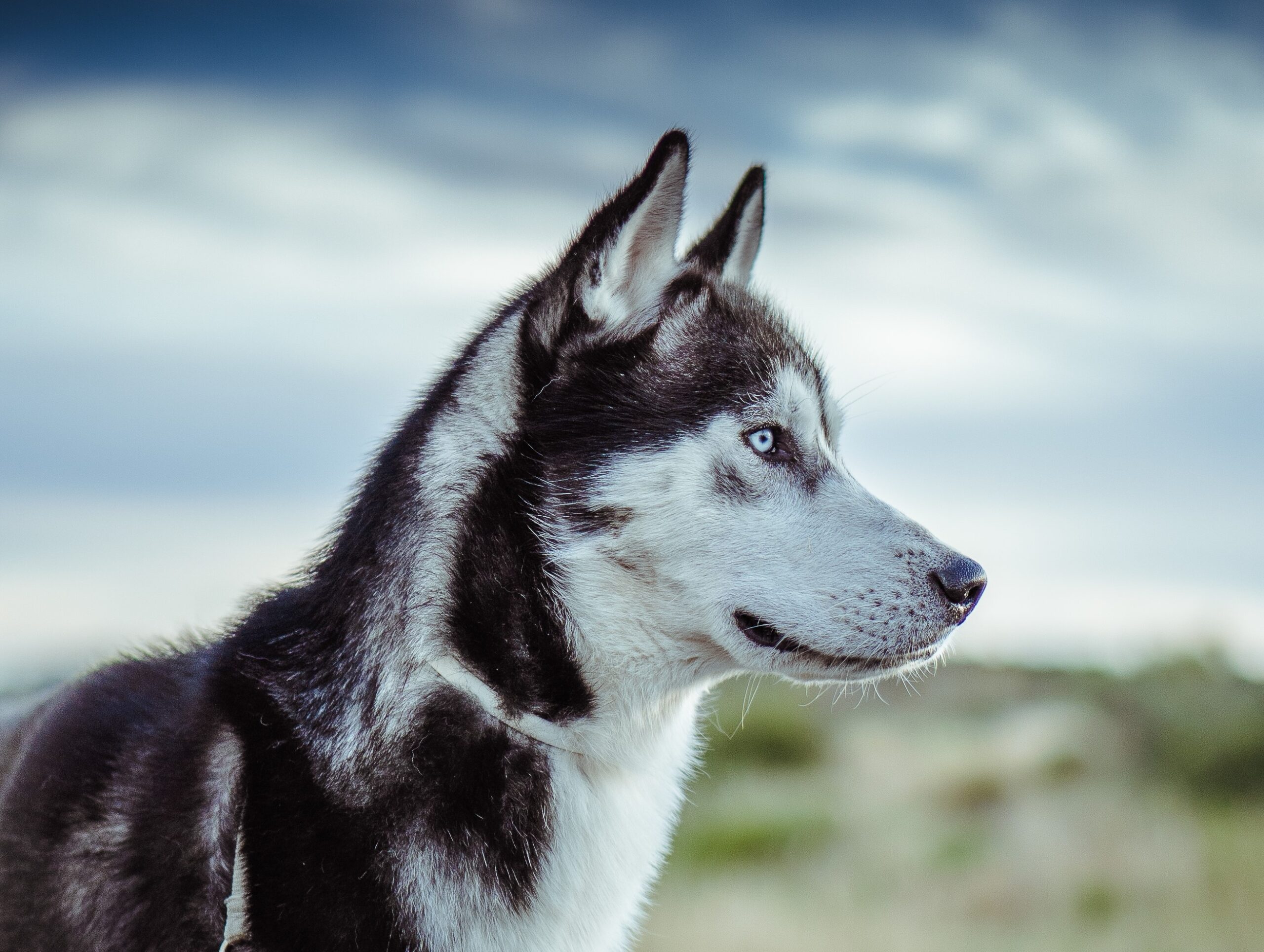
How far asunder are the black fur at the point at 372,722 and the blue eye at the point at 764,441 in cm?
12

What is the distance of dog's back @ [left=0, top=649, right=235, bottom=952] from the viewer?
110 inches

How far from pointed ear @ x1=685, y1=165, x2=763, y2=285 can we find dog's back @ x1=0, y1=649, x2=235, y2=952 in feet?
7.43

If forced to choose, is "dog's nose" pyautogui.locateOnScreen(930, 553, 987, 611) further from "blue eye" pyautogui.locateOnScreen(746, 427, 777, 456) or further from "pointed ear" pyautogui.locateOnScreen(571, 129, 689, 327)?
"pointed ear" pyautogui.locateOnScreen(571, 129, 689, 327)

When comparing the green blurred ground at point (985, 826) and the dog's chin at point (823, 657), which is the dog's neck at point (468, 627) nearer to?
the dog's chin at point (823, 657)

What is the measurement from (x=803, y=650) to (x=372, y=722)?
4.10 ft

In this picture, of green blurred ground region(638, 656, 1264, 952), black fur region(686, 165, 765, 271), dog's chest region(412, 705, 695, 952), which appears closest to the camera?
dog's chest region(412, 705, 695, 952)

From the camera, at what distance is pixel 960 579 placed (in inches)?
121

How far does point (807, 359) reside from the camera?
3.61 metres

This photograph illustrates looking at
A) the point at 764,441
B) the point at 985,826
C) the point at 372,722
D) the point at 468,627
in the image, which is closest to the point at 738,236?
the point at 764,441

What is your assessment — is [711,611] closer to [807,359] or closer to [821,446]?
[821,446]

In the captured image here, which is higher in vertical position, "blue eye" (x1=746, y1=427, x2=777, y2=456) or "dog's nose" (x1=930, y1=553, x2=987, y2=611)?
"blue eye" (x1=746, y1=427, x2=777, y2=456)

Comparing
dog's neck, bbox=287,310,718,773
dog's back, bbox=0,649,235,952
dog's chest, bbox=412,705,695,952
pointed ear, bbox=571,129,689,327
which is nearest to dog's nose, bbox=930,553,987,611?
dog's neck, bbox=287,310,718,773

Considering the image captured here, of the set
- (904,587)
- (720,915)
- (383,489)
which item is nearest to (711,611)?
(904,587)

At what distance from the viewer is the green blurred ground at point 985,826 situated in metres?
8.05
